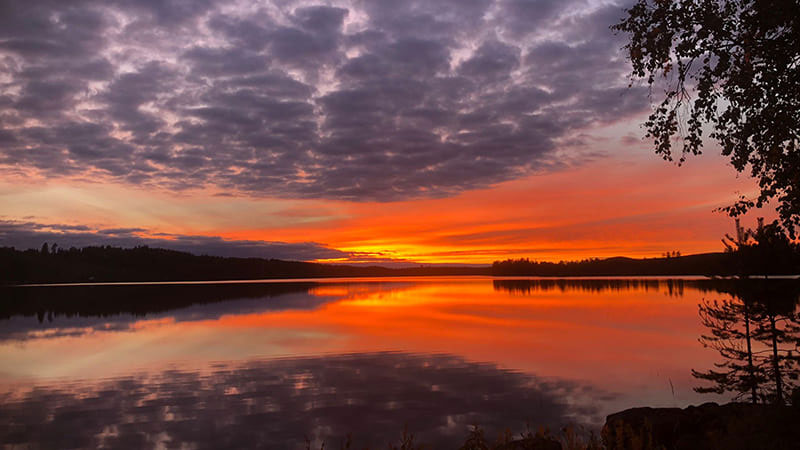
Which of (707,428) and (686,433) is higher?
(707,428)

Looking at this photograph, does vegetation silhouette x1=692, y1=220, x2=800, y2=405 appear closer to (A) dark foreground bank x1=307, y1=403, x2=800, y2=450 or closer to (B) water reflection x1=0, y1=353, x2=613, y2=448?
(B) water reflection x1=0, y1=353, x2=613, y2=448

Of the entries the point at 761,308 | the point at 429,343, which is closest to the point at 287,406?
the point at 429,343

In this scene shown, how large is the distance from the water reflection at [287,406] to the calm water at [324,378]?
97 millimetres

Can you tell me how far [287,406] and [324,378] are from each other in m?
6.09

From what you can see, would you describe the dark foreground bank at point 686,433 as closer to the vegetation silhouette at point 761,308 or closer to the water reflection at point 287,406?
the water reflection at point 287,406

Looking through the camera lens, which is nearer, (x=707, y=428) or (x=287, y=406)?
(x=707, y=428)

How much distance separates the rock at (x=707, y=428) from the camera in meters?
10.4

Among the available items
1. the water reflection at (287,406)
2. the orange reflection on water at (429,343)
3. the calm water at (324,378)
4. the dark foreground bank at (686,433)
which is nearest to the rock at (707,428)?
the dark foreground bank at (686,433)

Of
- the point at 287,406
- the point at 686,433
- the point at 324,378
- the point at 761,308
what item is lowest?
the point at 324,378

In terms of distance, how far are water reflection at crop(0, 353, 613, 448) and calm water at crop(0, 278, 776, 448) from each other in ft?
0.32

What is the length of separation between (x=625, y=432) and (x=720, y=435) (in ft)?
7.20

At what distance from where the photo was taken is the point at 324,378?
2842 centimetres

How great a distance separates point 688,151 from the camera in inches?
666

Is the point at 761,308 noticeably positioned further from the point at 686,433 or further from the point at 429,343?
the point at 429,343
